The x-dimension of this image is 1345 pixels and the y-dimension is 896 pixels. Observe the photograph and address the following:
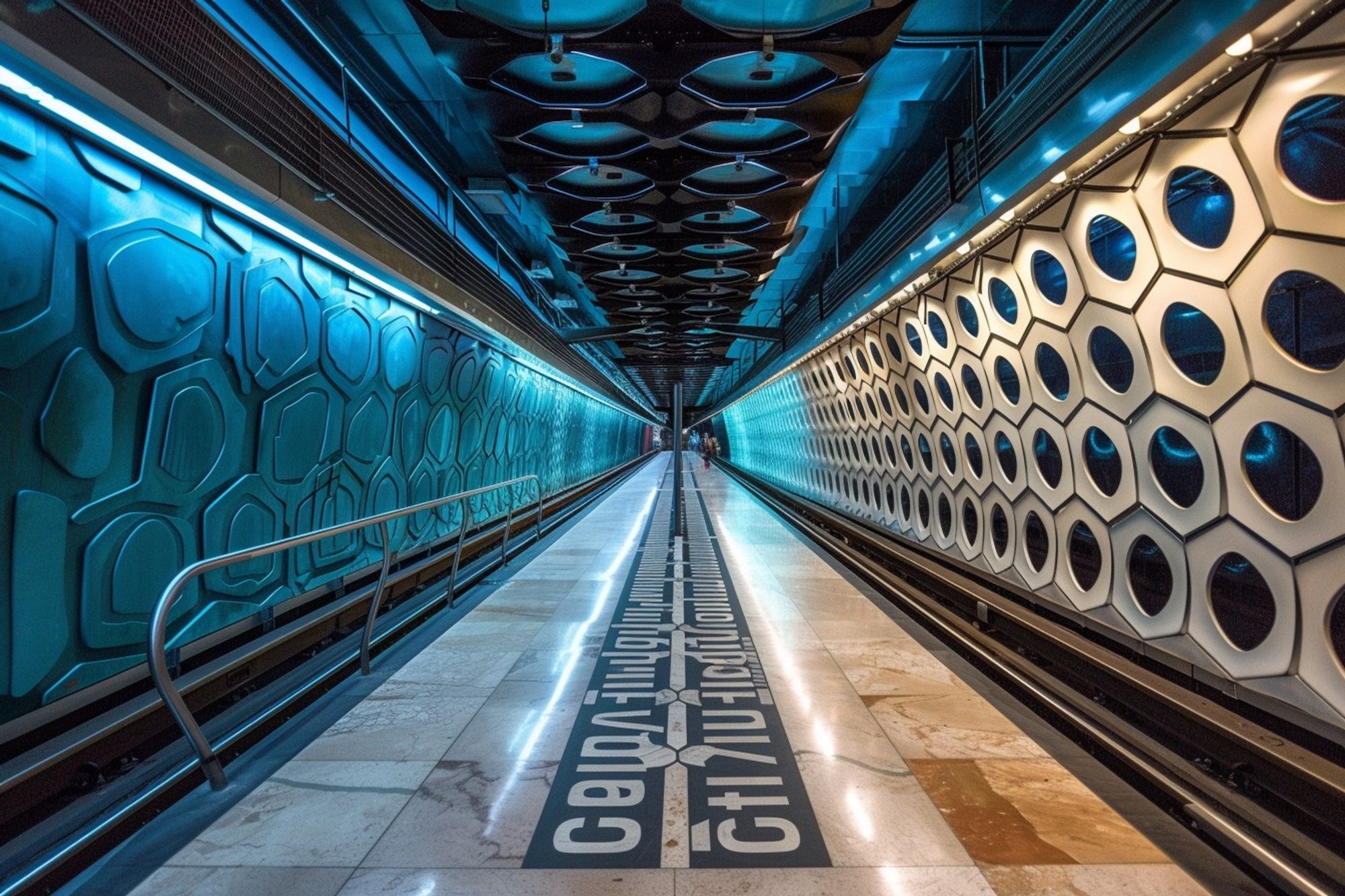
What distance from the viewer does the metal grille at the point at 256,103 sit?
9.50ft

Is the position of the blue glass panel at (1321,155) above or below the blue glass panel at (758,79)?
above

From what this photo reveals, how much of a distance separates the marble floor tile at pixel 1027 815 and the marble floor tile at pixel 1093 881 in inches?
1.5

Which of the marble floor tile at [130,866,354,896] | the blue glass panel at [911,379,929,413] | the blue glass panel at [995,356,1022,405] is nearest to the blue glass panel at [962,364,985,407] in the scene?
the blue glass panel at [995,356,1022,405]

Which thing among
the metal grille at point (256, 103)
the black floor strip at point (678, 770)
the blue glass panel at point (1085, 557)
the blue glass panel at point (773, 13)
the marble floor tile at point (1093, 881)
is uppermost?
the blue glass panel at point (773, 13)

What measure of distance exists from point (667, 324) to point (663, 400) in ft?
119

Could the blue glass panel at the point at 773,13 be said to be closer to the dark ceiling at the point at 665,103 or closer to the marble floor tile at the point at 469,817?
the dark ceiling at the point at 665,103

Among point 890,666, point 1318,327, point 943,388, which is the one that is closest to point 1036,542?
point 1318,327

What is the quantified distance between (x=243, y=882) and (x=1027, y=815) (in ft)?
9.36

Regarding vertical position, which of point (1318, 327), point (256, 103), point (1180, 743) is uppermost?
point (256, 103)

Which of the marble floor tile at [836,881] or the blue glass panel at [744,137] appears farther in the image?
the blue glass panel at [744,137]

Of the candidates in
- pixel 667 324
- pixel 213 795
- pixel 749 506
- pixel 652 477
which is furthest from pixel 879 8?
pixel 652 477

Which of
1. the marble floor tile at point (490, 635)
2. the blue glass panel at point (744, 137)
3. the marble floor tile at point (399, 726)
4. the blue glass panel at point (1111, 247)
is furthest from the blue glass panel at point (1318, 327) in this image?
the marble floor tile at point (399, 726)

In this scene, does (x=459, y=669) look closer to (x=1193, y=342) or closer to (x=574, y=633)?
(x=574, y=633)

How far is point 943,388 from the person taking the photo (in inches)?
278
